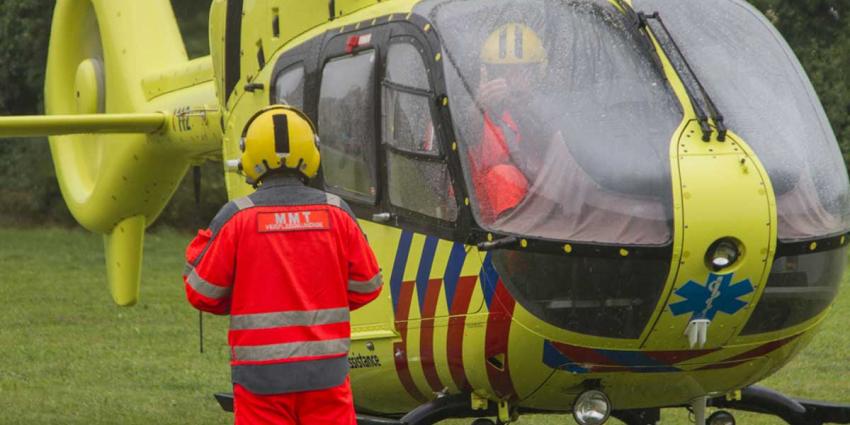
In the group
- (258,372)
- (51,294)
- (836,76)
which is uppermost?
(258,372)

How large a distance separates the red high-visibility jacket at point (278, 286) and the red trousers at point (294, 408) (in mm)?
32

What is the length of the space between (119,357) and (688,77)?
23.6 feet

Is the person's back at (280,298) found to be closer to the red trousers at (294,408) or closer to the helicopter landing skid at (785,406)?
the red trousers at (294,408)

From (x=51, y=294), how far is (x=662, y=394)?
1116 centimetres

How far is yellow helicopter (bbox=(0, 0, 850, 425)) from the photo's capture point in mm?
5801

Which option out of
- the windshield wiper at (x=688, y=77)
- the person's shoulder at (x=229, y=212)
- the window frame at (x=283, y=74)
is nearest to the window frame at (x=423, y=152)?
the window frame at (x=283, y=74)

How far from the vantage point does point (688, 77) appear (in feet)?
20.2

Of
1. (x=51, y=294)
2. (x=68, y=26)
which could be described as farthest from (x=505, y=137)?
(x=51, y=294)

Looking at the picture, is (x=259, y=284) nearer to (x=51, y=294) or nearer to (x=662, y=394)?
(x=662, y=394)

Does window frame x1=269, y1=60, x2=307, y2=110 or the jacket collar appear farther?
window frame x1=269, y1=60, x2=307, y2=110

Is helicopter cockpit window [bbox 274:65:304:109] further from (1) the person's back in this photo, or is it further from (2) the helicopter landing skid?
(2) the helicopter landing skid

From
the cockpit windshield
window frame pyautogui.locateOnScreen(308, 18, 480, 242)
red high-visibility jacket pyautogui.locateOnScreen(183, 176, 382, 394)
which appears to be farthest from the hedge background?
red high-visibility jacket pyautogui.locateOnScreen(183, 176, 382, 394)

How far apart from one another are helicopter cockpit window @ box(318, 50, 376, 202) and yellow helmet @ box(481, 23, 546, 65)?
64 cm

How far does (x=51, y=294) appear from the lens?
54.2 ft
